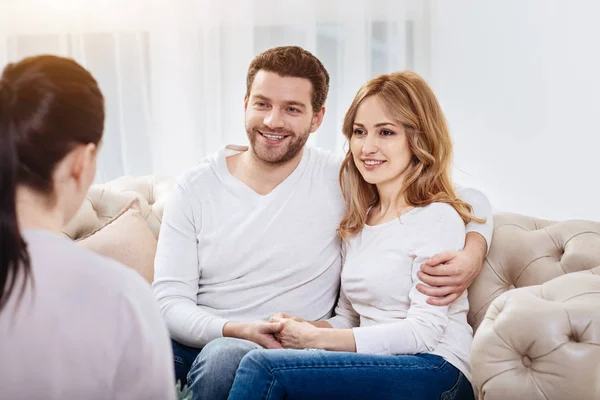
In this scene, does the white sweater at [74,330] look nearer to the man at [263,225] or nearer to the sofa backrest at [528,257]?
the man at [263,225]

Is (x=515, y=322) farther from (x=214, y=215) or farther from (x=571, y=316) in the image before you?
(x=214, y=215)

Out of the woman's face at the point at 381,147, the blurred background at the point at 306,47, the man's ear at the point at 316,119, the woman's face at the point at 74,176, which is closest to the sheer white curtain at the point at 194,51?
the blurred background at the point at 306,47

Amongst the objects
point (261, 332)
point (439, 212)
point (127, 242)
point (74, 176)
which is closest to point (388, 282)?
A: point (439, 212)

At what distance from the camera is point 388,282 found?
176 cm

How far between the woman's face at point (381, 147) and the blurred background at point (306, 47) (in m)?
1.19

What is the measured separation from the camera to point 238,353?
5.48ft

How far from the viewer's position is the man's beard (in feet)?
6.64

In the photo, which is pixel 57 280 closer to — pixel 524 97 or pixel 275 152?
pixel 275 152

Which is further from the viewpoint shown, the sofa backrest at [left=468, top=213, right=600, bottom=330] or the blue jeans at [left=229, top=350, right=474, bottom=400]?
the sofa backrest at [left=468, top=213, right=600, bottom=330]

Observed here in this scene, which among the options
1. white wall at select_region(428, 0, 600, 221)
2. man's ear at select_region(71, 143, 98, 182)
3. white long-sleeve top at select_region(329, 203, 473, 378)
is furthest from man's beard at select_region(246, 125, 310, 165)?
man's ear at select_region(71, 143, 98, 182)

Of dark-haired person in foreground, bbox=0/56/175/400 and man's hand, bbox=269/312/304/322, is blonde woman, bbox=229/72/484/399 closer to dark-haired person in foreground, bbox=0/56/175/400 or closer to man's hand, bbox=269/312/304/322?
man's hand, bbox=269/312/304/322

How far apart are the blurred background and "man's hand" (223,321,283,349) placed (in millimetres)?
1528

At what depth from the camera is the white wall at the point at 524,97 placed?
267cm

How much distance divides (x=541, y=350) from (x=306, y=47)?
1.99m
